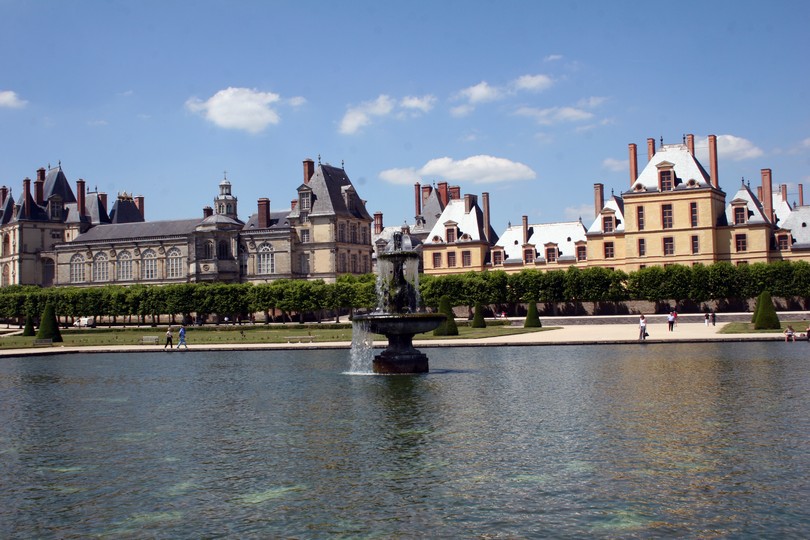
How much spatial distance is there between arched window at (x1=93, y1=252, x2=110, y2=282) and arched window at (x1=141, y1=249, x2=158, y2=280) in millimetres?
5020

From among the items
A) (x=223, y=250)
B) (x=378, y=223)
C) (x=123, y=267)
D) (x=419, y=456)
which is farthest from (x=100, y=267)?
(x=419, y=456)

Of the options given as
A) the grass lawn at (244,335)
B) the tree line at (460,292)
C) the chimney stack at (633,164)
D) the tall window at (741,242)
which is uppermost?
the chimney stack at (633,164)

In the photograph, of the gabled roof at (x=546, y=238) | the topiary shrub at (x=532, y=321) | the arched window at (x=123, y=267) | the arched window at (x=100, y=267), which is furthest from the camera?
the arched window at (x=100, y=267)

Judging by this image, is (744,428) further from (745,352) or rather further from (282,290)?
(282,290)

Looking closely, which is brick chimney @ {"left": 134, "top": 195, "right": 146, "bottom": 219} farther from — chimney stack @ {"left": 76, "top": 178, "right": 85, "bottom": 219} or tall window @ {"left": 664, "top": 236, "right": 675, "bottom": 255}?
tall window @ {"left": 664, "top": 236, "right": 675, "bottom": 255}

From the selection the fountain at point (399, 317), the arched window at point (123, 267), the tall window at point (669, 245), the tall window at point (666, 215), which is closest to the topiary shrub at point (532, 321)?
the tall window at point (669, 245)

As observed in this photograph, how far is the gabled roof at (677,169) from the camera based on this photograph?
223ft

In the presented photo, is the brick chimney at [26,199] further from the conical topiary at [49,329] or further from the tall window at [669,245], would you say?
the tall window at [669,245]

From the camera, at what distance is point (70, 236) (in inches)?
4252

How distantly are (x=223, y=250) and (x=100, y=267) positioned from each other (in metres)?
17.1

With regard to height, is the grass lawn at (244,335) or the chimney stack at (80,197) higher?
the chimney stack at (80,197)

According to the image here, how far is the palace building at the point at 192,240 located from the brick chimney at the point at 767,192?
42770mm

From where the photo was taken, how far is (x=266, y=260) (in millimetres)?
92812

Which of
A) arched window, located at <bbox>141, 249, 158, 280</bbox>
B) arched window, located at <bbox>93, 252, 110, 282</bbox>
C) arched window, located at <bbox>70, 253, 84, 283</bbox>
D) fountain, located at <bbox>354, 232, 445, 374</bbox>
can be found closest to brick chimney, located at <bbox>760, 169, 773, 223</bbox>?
fountain, located at <bbox>354, 232, 445, 374</bbox>
